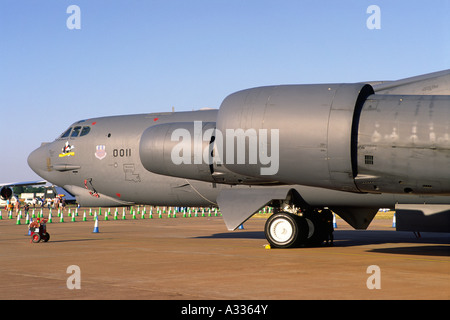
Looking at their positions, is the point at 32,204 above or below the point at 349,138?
below

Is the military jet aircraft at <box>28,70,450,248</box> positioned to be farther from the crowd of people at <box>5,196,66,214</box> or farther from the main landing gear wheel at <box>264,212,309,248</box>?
the crowd of people at <box>5,196,66,214</box>

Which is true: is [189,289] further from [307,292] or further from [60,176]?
[60,176]

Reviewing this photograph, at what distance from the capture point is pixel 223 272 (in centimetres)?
1405

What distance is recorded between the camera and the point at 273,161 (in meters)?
16.0

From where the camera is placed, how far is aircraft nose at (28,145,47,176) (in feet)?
86.1

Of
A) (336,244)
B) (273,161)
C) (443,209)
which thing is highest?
(273,161)

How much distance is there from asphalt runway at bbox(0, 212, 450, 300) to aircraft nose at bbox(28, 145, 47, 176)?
194 inches

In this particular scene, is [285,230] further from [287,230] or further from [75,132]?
[75,132]

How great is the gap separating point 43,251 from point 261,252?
24.1 feet

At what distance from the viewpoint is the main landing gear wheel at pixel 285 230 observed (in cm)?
2000

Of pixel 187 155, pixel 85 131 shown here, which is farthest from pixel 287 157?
pixel 85 131

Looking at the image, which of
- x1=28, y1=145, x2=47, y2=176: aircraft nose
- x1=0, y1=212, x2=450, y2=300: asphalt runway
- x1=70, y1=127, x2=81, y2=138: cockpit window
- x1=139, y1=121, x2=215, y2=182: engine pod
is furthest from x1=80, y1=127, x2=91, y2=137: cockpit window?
x1=139, y1=121, x2=215, y2=182: engine pod

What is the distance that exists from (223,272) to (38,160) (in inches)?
588
